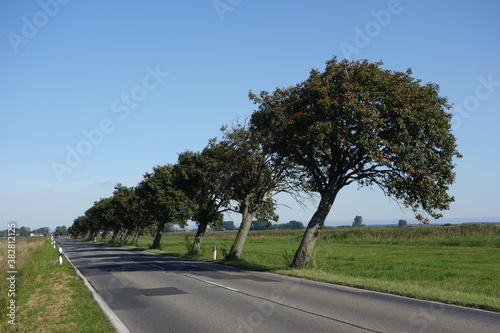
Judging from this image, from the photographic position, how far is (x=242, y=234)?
2977 centimetres

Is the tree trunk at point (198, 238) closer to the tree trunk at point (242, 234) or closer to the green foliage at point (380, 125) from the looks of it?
the tree trunk at point (242, 234)

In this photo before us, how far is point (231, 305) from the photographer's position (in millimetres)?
10914

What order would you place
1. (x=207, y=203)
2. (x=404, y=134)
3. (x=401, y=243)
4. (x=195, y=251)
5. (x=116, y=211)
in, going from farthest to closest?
(x=116, y=211) → (x=401, y=243) → (x=207, y=203) → (x=195, y=251) → (x=404, y=134)

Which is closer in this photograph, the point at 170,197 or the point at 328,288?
the point at 328,288

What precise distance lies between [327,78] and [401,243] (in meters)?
37.0

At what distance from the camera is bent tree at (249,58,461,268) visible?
665 inches

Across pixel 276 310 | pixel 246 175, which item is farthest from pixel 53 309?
pixel 246 175

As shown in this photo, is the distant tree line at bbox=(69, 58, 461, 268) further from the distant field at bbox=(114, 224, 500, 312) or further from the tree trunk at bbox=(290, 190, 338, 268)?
the distant field at bbox=(114, 224, 500, 312)

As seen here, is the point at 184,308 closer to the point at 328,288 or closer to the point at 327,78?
the point at 328,288

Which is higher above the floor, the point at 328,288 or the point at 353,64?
the point at 353,64

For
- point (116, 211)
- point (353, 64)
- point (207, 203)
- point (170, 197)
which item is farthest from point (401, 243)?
point (116, 211)

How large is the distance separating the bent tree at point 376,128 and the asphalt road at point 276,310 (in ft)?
20.6

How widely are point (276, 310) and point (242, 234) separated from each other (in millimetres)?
19743

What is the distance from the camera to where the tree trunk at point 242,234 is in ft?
94.6
